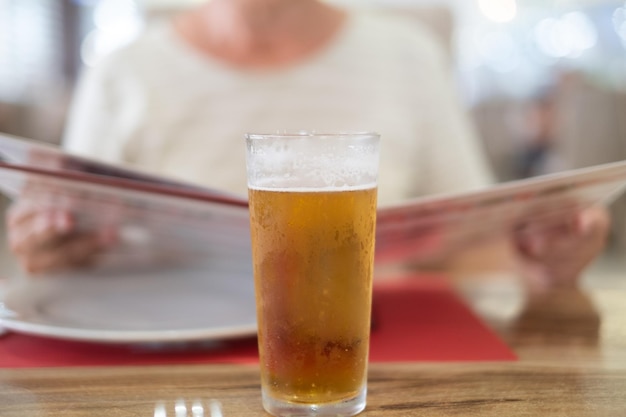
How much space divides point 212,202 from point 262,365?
0.13m

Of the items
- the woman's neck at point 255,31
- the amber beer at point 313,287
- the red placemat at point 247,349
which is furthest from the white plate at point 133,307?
the woman's neck at point 255,31

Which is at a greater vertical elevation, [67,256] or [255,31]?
[255,31]

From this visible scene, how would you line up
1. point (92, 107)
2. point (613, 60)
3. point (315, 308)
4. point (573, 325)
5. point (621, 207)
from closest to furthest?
point (315, 308)
point (573, 325)
point (92, 107)
point (621, 207)
point (613, 60)

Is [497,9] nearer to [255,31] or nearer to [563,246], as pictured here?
[255,31]

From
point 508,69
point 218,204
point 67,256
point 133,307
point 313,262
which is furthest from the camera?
point 508,69

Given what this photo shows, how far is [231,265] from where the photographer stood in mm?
762

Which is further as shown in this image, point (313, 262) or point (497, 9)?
point (497, 9)

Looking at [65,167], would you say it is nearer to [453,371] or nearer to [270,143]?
[270,143]

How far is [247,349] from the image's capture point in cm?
54

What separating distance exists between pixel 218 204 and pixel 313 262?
13 centimetres

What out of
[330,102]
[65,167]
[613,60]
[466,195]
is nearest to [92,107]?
[330,102]

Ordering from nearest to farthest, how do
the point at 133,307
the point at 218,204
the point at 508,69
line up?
1. the point at 218,204
2. the point at 133,307
3. the point at 508,69

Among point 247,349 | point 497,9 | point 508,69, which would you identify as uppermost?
point 497,9

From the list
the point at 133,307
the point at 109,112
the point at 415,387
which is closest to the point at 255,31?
the point at 109,112
